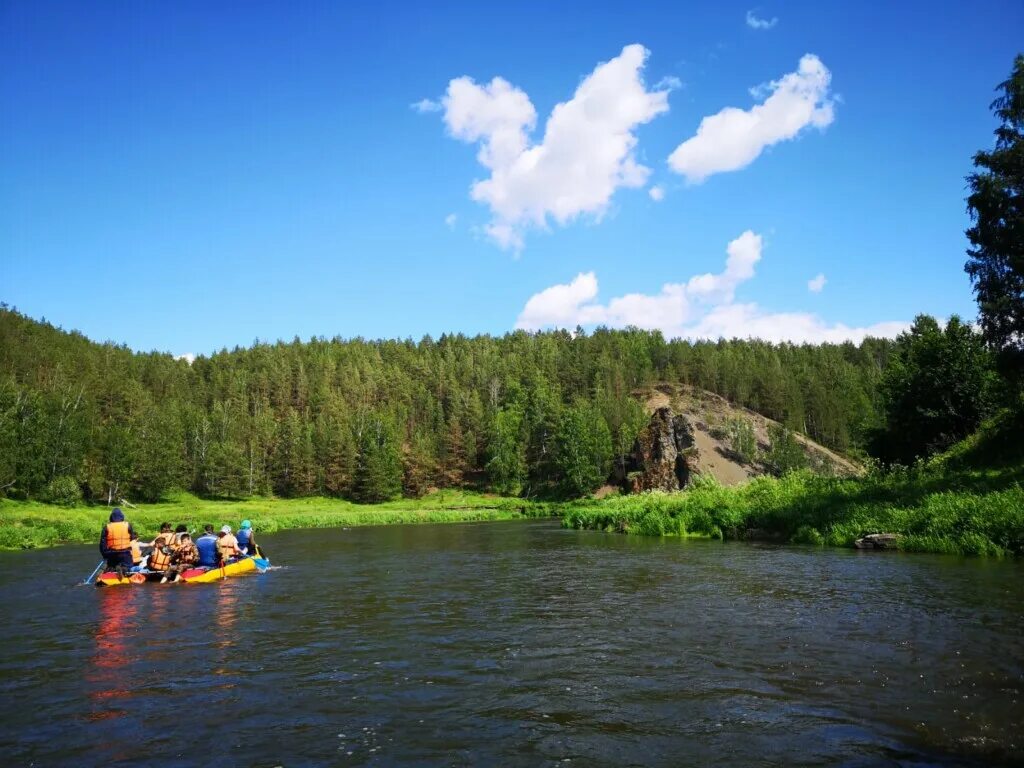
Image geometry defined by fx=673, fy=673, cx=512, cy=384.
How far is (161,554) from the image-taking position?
29516 mm

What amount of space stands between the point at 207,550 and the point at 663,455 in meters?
97.7

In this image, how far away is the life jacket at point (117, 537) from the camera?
90.9 ft

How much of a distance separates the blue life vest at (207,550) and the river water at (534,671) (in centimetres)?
322

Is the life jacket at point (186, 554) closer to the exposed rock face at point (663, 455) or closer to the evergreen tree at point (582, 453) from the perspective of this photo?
the exposed rock face at point (663, 455)

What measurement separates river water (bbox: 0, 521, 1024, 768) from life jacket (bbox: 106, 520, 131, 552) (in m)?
2.29

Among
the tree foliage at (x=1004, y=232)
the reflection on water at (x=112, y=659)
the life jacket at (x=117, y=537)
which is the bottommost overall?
the reflection on water at (x=112, y=659)

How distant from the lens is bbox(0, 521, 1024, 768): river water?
996 centimetres

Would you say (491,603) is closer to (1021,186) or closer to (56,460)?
(1021,186)

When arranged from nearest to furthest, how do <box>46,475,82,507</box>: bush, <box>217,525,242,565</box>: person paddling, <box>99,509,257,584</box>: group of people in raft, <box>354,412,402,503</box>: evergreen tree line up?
<box>99,509,257,584</box>: group of people in raft
<box>217,525,242,565</box>: person paddling
<box>46,475,82,507</box>: bush
<box>354,412,402,503</box>: evergreen tree

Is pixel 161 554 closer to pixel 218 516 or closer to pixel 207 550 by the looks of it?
pixel 207 550

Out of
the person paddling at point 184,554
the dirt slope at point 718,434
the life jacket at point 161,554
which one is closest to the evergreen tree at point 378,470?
the dirt slope at point 718,434

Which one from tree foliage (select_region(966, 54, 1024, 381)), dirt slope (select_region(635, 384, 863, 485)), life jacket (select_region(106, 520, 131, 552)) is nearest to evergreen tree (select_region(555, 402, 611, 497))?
dirt slope (select_region(635, 384, 863, 485))

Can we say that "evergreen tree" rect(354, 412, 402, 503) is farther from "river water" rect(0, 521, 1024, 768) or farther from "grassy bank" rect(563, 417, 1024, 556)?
"river water" rect(0, 521, 1024, 768)

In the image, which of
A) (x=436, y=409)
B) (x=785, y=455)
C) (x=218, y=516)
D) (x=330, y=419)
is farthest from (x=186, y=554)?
(x=436, y=409)
